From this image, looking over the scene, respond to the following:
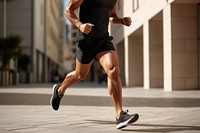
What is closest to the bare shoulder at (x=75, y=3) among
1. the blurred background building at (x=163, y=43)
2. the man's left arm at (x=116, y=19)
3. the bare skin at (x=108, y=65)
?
the bare skin at (x=108, y=65)

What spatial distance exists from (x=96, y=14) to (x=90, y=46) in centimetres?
41

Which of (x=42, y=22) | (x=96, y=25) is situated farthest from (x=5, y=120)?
(x=42, y=22)

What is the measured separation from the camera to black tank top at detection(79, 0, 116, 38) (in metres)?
5.23

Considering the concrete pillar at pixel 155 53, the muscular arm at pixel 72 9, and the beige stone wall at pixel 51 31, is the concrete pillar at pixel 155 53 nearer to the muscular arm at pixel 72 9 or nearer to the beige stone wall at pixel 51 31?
the muscular arm at pixel 72 9

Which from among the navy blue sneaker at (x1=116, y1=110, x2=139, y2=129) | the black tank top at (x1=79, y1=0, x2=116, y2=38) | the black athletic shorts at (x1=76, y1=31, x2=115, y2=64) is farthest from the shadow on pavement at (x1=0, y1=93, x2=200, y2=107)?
the navy blue sneaker at (x1=116, y1=110, x2=139, y2=129)

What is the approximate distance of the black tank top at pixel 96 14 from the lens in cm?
523

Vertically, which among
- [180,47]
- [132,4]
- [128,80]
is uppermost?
[132,4]

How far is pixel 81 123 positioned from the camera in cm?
545

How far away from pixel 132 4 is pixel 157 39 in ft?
17.7

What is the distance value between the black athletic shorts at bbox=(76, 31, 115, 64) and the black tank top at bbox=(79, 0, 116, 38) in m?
0.07

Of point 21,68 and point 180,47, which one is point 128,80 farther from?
point 21,68

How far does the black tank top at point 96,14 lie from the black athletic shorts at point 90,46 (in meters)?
0.07

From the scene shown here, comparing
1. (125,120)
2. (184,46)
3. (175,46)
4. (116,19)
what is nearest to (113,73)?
(125,120)

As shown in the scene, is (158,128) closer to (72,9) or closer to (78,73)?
(78,73)
